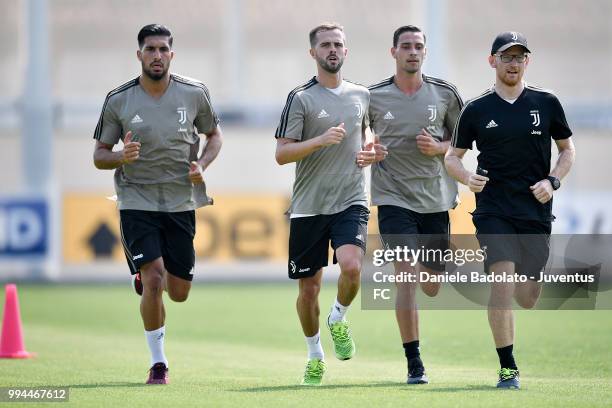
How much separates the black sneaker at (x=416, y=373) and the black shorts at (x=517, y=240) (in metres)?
1.09

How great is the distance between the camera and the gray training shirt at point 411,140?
1045 centimetres

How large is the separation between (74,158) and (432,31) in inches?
408

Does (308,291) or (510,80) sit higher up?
(510,80)

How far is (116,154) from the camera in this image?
34.0 feet

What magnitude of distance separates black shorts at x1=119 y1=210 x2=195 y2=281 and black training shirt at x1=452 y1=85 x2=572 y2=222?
2.68 m

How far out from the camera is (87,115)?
29.6 meters

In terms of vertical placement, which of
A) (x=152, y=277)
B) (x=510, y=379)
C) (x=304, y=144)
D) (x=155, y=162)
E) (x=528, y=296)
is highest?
(x=304, y=144)

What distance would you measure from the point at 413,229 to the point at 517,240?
1128 mm

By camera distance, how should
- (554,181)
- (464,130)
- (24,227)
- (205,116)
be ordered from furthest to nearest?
(24,227) < (205,116) < (464,130) < (554,181)

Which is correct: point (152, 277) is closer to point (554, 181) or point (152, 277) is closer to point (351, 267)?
point (351, 267)

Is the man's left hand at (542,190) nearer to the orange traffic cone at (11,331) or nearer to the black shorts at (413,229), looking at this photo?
the black shorts at (413,229)

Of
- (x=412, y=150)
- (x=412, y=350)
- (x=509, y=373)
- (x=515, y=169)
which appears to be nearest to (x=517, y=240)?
(x=515, y=169)

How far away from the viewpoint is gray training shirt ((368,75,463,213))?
10445 mm

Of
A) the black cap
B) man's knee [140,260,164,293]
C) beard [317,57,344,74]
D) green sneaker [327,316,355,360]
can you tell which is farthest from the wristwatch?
man's knee [140,260,164,293]
